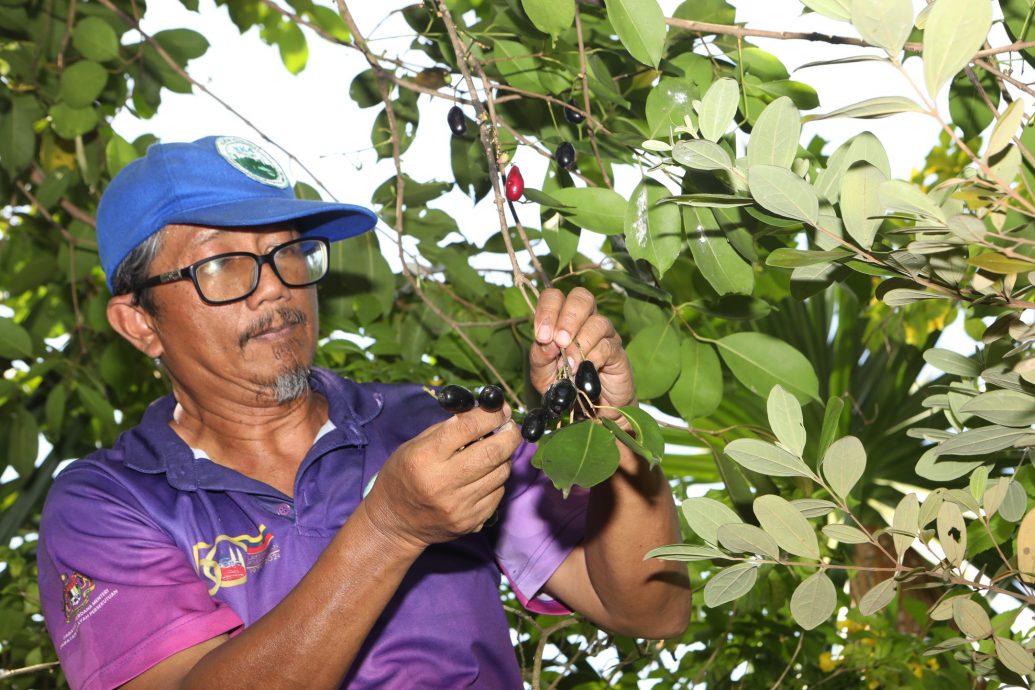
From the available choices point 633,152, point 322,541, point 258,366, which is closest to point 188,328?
point 258,366

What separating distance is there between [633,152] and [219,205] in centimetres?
66

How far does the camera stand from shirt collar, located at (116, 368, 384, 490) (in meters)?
1.58

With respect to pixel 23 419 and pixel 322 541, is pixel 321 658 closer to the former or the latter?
pixel 322 541

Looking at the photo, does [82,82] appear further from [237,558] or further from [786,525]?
[786,525]

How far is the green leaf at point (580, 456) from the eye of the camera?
868mm

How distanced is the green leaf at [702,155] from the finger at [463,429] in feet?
1.08

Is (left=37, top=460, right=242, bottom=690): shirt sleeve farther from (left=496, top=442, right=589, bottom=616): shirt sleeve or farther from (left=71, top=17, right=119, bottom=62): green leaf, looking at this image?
(left=71, top=17, right=119, bottom=62): green leaf

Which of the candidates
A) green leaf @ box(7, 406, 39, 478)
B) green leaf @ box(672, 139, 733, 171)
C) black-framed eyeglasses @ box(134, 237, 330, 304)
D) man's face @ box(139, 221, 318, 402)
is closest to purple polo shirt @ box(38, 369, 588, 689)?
man's face @ box(139, 221, 318, 402)

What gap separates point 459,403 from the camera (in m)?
1.07

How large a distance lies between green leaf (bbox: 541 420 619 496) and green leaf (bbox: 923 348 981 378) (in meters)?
0.32

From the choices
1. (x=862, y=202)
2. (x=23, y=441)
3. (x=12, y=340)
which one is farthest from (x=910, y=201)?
(x=23, y=441)

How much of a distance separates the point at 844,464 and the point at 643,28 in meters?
0.50

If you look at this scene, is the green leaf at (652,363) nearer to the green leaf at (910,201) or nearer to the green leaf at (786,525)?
the green leaf at (786,525)

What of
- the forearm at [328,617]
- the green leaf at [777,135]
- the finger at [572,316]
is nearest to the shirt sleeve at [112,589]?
the forearm at [328,617]
